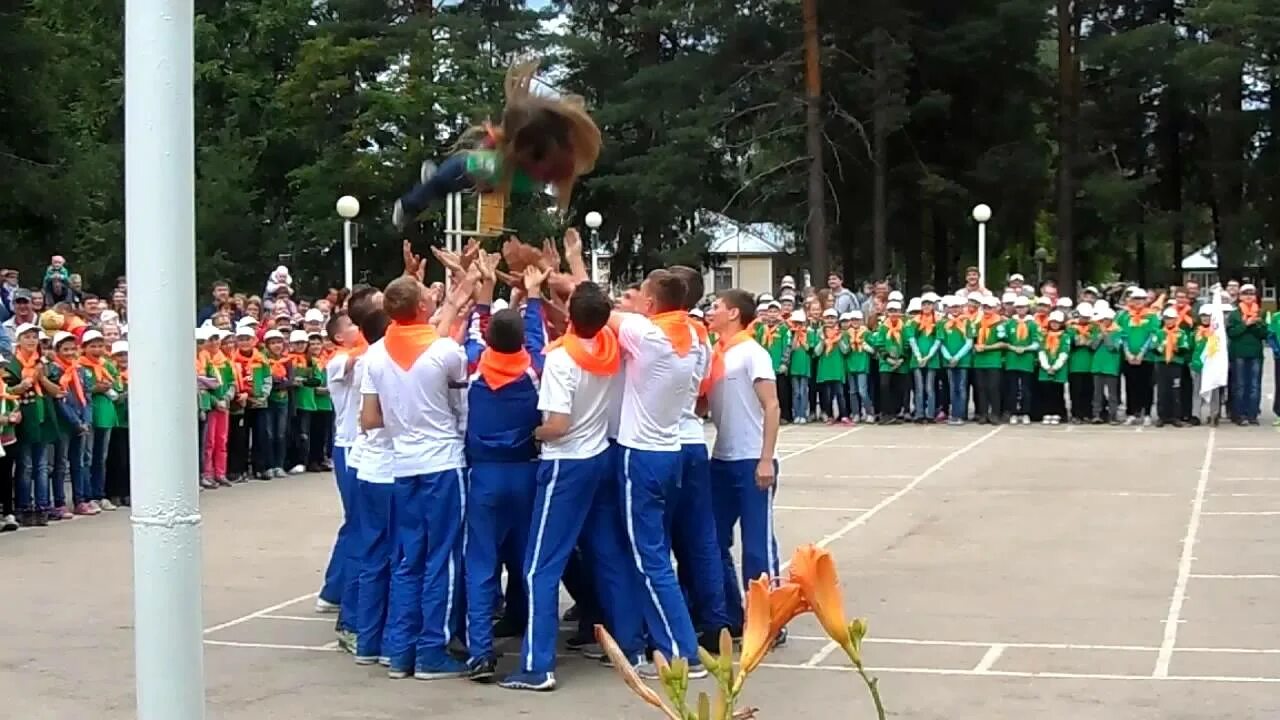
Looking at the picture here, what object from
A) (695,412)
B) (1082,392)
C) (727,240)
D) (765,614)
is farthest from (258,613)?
(727,240)

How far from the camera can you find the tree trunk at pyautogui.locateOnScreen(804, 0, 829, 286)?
1452 inches

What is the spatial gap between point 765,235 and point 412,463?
35888mm

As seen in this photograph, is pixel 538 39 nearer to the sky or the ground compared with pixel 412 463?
nearer to the sky

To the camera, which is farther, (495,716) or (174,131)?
(495,716)

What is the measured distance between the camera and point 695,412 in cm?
904

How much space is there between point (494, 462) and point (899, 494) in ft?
28.5

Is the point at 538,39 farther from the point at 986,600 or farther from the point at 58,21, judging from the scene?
the point at 986,600

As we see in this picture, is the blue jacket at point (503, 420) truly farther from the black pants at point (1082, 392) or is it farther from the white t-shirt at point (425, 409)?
the black pants at point (1082, 392)

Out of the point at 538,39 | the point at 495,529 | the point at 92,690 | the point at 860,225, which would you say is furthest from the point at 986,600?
the point at 538,39

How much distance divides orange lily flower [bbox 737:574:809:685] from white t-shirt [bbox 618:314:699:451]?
19.2 feet

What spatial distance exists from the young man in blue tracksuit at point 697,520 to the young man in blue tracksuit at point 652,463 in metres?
0.29

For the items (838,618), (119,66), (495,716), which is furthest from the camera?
(119,66)

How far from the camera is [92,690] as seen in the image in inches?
331

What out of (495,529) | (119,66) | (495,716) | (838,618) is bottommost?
(495,716)
